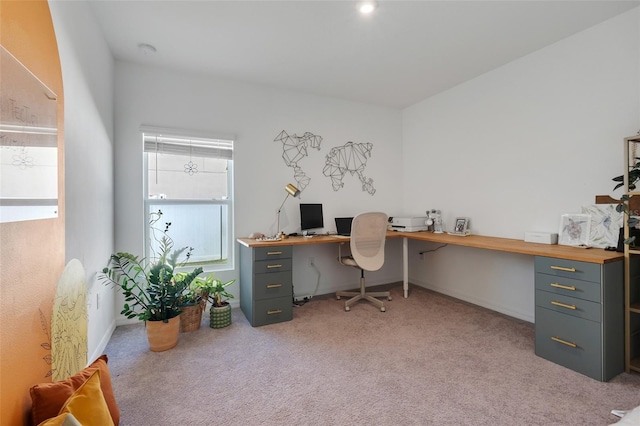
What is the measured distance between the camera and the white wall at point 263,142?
2.90 m

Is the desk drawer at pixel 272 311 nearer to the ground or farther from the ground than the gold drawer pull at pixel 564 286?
nearer to the ground

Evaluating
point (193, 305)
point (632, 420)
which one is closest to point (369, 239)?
point (193, 305)

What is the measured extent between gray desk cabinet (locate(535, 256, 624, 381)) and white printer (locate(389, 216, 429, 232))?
160 centimetres

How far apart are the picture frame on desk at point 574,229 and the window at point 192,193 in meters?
3.28

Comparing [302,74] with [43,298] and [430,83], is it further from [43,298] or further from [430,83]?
[43,298]

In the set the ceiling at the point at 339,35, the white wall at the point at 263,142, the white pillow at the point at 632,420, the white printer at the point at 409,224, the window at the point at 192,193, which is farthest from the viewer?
the white printer at the point at 409,224

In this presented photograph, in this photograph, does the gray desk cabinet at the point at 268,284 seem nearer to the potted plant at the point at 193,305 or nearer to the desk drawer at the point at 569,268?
the potted plant at the point at 193,305

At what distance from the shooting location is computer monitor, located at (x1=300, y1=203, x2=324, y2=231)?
11.6 feet

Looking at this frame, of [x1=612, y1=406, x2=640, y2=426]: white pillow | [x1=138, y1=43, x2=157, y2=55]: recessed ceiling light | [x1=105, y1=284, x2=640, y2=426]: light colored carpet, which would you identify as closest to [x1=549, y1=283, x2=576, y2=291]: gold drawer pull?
[x1=105, y1=284, x2=640, y2=426]: light colored carpet

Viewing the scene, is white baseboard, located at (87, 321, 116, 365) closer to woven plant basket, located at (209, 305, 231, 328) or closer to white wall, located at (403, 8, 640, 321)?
woven plant basket, located at (209, 305, 231, 328)

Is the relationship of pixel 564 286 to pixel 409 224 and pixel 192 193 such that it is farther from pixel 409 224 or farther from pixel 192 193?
pixel 192 193

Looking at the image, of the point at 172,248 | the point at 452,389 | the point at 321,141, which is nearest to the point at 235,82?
the point at 321,141

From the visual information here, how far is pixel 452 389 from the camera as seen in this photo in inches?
71.5

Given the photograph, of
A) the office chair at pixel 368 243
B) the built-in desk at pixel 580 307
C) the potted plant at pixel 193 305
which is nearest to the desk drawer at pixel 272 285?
the potted plant at pixel 193 305
